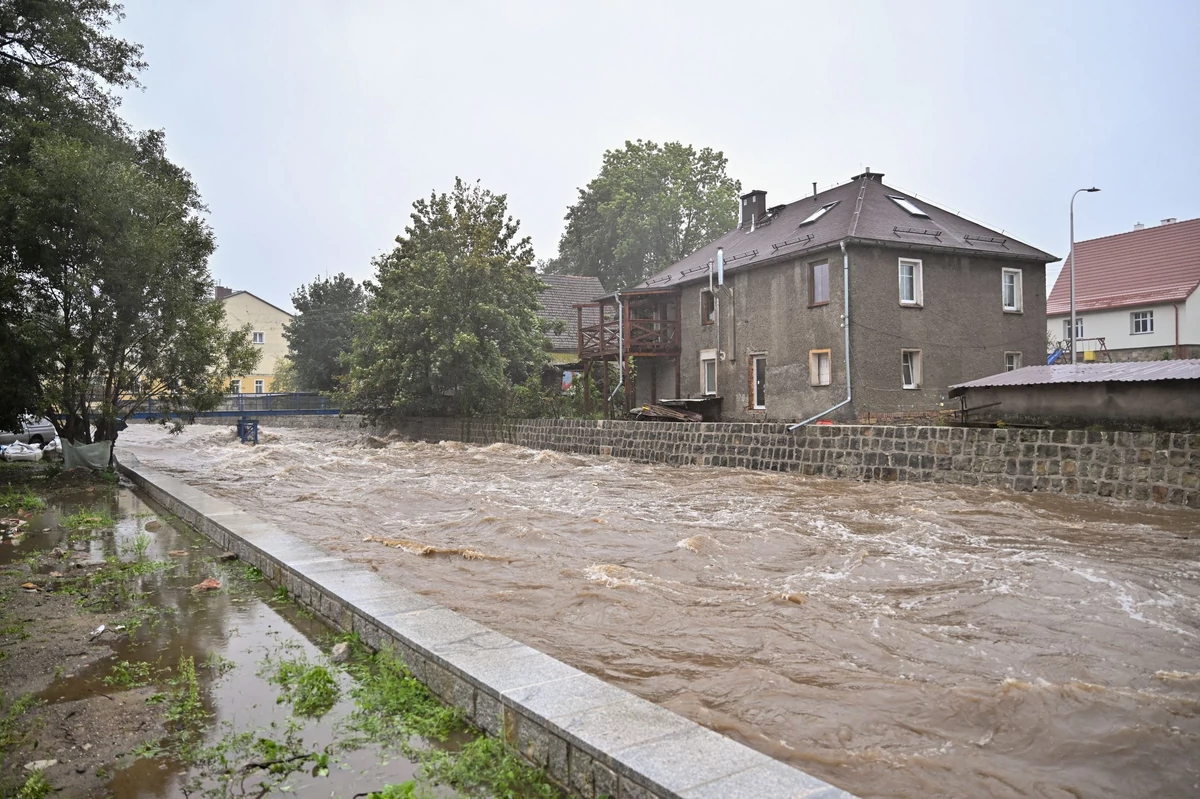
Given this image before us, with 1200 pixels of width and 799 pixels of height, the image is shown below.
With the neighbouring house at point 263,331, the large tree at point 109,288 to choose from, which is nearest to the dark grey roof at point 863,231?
the large tree at point 109,288

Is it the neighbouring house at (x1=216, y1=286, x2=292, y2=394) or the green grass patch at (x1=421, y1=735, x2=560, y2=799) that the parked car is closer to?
the green grass patch at (x1=421, y1=735, x2=560, y2=799)

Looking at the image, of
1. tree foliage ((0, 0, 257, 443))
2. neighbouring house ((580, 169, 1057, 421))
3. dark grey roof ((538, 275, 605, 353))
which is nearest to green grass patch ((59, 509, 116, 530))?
tree foliage ((0, 0, 257, 443))

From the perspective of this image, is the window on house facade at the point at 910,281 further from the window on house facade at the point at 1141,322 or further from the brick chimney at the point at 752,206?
the window on house facade at the point at 1141,322

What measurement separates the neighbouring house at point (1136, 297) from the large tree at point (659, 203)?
20.8m

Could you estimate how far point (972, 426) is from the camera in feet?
55.9

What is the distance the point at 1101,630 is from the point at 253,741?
6.16 meters

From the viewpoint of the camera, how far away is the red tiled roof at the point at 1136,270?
135ft

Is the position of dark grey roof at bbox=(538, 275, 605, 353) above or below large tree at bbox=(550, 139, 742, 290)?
below

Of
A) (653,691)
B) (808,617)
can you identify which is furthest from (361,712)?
(808,617)

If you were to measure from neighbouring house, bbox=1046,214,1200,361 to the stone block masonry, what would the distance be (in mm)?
24570

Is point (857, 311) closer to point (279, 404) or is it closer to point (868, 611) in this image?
point (868, 611)

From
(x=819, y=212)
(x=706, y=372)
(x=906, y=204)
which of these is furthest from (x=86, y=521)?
(x=906, y=204)

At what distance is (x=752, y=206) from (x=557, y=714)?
1290 inches

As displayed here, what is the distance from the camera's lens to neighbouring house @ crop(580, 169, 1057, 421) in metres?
25.1
